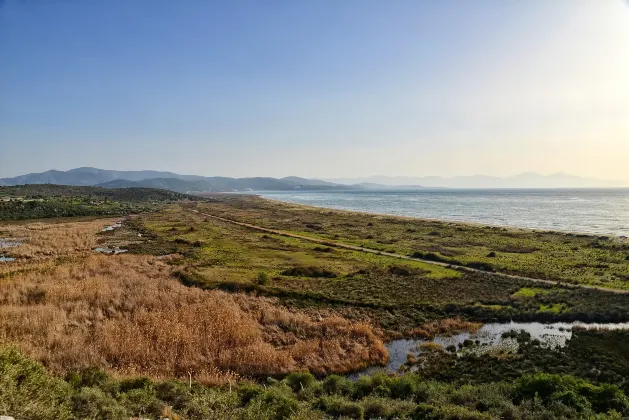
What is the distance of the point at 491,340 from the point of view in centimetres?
2670

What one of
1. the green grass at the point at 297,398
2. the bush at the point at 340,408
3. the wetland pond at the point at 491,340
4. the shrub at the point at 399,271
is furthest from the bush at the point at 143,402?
the shrub at the point at 399,271

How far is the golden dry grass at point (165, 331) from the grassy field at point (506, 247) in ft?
110

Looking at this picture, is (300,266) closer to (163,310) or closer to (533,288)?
(163,310)

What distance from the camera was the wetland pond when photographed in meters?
24.7

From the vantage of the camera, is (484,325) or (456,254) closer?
(484,325)

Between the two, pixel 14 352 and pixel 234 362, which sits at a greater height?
pixel 14 352

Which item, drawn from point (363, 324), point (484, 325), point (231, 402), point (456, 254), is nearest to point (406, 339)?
point (363, 324)

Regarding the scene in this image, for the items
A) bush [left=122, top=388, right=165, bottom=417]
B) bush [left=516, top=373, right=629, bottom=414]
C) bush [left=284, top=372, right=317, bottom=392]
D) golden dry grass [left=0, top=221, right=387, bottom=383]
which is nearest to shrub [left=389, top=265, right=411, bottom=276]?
golden dry grass [left=0, top=221, right=387, bottom=383]

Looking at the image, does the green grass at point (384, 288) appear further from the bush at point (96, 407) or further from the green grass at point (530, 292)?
the bush at point (96, 407)

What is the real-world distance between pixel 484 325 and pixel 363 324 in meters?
10.3

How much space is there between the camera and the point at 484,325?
30.1m

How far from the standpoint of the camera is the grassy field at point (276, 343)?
14758 millimetres

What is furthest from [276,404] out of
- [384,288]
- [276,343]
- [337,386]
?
[384,288]

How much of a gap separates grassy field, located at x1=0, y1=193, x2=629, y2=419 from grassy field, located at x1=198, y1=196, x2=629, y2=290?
307 inches
